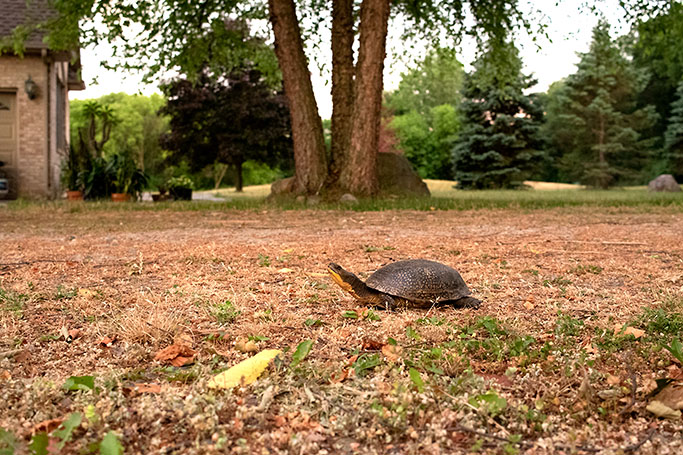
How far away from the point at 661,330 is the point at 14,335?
2.71 meters

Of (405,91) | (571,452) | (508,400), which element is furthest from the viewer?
(405,91)

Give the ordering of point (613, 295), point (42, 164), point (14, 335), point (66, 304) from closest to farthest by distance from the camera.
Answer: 1. point (14, 335)
2. point (66, 304)
3. point (613, 295)
4. point (42, 164)

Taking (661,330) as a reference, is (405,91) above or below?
above

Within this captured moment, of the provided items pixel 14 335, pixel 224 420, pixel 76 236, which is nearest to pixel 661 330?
pixel 224 420

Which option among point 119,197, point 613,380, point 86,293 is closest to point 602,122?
point 119,197

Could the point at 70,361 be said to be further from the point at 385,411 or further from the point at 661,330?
the point at 661,330

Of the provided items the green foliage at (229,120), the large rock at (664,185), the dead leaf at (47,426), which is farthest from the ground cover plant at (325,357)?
the large rock at (664,185)

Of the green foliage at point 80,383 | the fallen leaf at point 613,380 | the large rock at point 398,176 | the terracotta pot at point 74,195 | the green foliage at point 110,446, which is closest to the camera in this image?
the green foliage at point 110,446

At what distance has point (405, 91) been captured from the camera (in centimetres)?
6366

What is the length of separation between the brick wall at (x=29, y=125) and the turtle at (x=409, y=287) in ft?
49.5

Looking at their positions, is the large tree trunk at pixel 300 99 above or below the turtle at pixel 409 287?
above

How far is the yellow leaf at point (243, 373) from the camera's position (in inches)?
76.1

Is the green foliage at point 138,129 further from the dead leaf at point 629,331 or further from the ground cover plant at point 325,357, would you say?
the dead leaf at point 629,331

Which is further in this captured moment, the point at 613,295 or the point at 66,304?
the point at 613,295
